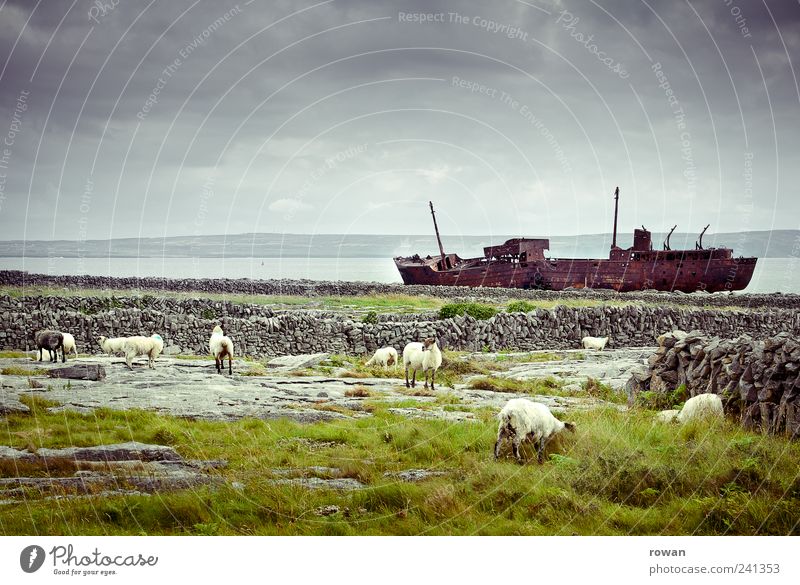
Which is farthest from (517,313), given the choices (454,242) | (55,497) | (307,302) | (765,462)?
(454,242)

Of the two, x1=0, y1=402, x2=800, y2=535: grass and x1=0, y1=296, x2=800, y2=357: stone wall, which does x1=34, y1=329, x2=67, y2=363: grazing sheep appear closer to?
Result: x1=0, y1=296, x2=800, y2=357: stone wall

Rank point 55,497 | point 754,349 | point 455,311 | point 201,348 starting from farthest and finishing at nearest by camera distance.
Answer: point 455,311 < point 201,348 < point 754,349 < point 55,497

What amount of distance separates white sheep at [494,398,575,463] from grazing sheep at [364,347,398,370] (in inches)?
407

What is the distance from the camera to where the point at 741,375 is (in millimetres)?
10891

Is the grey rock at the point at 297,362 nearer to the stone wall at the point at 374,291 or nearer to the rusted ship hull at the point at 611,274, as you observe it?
the stone wall at the point at 374,291

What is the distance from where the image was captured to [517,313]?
2775 centimetres

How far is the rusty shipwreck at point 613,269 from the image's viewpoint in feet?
177

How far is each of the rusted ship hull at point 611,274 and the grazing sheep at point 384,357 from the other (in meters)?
37.9

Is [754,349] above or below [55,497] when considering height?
above

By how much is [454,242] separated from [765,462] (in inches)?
5003

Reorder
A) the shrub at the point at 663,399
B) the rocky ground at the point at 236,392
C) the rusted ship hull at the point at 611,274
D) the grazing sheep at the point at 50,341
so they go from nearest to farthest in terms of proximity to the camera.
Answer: the rocky ground at the point at 236,392, the shrub at the point at 663,399, the grazing sheep at the point at 50,341, the rusted ship hull at the point at 611,274

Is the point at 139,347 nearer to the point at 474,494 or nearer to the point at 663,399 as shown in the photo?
the point at 474,494

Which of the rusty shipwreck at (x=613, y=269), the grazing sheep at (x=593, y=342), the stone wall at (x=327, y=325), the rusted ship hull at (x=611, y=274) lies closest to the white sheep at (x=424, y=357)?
the stone wall at (x=327, y=325)
